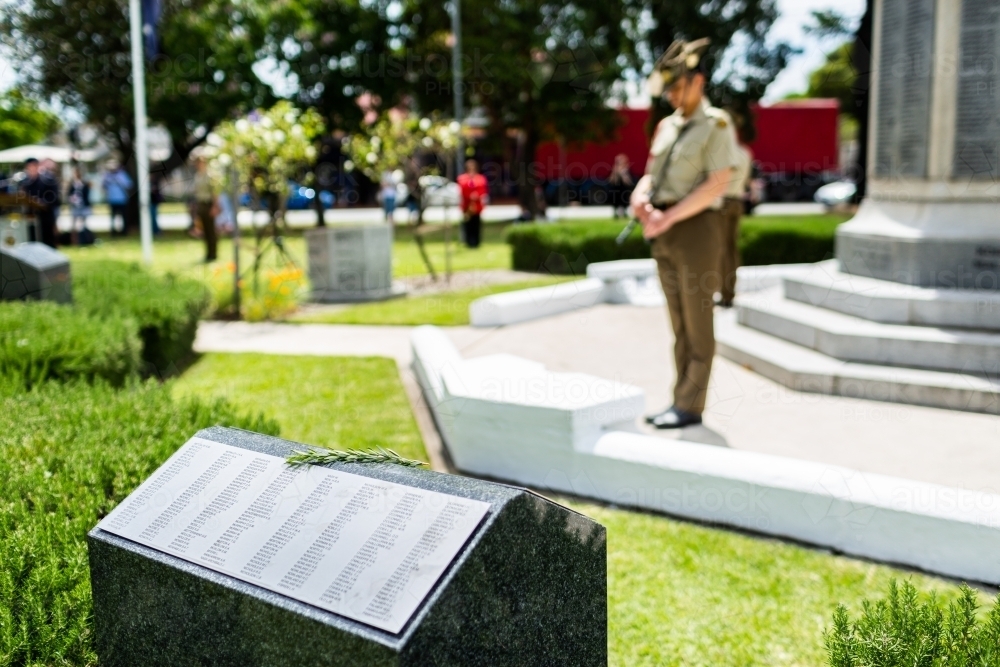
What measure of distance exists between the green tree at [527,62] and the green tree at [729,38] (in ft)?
3.54

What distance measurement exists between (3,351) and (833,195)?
32544 mm

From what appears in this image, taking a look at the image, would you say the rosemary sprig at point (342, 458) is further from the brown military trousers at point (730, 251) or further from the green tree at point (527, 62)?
the green tree at point (527, 62)

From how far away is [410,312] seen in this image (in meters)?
11.9

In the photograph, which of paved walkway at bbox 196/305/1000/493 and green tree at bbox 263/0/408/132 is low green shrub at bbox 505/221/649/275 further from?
green tree at bbox 263/0/408/132

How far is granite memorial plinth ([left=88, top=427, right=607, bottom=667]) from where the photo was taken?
7.48 ft

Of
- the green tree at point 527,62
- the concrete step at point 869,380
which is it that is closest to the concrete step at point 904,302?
the concrete step at point 869,380

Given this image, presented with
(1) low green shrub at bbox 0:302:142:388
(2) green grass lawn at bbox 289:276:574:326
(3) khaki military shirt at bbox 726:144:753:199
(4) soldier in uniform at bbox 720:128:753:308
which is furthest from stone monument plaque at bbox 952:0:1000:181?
(1) low green shrub at bbox 0:302:142:388

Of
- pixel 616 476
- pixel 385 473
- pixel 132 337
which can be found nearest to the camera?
pixel 385 473

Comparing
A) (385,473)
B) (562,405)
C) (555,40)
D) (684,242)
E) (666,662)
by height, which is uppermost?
(555,40)

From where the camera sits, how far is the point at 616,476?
5.01 m

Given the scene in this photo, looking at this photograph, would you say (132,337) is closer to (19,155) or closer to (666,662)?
(666,662)

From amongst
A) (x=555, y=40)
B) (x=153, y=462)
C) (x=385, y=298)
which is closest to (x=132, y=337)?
(x=153, y=462)

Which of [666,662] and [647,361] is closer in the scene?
[666,662]

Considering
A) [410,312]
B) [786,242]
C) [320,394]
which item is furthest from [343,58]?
[320,394]
